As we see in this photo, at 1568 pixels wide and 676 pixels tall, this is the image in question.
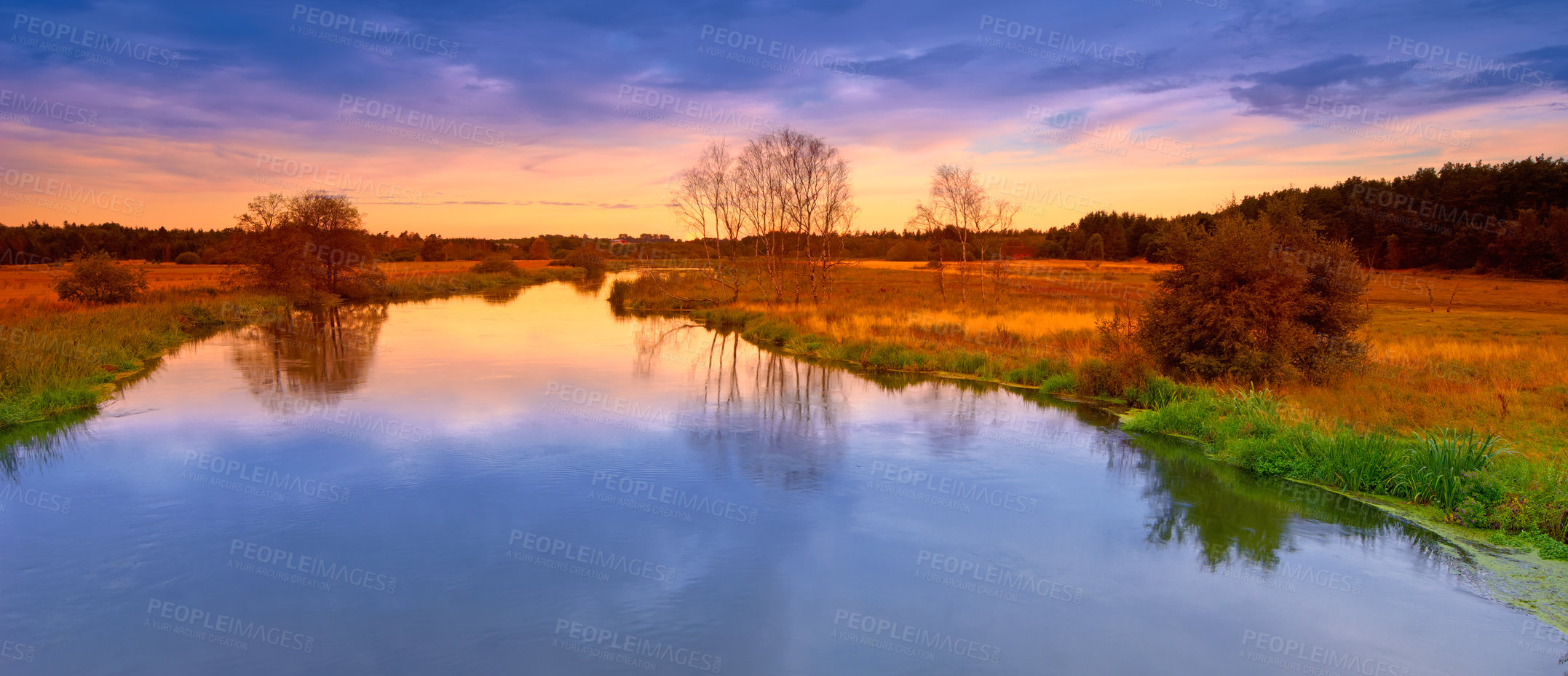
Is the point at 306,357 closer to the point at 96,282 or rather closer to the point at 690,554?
the point at 96,282

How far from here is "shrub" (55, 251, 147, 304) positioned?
28703 mm

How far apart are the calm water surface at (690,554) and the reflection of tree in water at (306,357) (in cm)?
141

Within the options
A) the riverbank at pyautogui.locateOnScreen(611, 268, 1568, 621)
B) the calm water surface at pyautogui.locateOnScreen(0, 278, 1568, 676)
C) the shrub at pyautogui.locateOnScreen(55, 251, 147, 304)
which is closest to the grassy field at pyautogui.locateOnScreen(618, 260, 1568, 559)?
the riverbank at pyautogui.locateOnScreen(611, 268, 1568, 621)

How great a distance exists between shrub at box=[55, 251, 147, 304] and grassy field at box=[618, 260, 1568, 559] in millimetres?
22684

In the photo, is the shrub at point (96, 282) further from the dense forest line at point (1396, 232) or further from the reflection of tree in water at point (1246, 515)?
the reflection of tree in water at point (1246, 515)

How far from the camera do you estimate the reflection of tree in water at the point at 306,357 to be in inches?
627

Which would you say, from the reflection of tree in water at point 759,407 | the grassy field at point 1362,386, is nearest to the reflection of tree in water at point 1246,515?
the grassy field at point 1362,386

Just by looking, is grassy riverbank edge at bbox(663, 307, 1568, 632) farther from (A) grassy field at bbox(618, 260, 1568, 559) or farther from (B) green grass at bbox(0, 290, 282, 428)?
(B) green grass at bbox(0, 290, 282, 428)

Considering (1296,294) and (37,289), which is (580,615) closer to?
(1296,294)

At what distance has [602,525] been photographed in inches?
340

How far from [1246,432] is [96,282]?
37.2m

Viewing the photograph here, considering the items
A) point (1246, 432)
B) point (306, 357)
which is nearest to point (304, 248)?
point (306, 357)

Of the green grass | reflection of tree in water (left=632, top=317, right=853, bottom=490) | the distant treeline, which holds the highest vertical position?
the distant treeline

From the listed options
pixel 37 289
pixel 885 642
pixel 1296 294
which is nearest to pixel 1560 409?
pixel 1296 294
